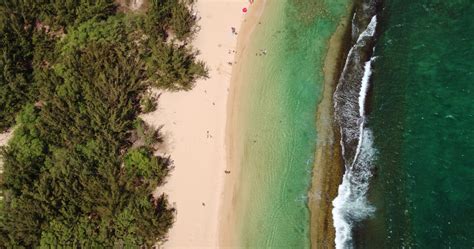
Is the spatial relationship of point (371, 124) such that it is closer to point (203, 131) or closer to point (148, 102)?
point (203, 131)

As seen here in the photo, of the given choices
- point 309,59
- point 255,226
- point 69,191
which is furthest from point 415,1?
point 69,191

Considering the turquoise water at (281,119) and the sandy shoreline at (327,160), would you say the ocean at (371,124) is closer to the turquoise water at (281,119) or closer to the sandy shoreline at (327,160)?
the turquoise water at (281,119)

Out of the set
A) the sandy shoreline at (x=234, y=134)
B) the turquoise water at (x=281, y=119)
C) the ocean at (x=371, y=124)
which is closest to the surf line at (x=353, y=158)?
the ocean at (x=371, y=124)

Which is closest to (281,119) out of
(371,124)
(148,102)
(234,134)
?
(234,134)

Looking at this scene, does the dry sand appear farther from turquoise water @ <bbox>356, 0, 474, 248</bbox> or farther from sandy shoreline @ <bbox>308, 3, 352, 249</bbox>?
turquoise water @ <bbox>356, 0, 474, 248</bbox>

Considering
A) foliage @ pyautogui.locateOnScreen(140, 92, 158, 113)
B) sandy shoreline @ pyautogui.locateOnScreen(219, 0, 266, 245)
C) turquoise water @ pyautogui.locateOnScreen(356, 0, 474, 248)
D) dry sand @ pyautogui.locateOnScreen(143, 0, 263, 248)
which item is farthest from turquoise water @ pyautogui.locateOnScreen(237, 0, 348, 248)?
foliage @ pyautogui.locateOnScreen(140, 92, 158, 113)

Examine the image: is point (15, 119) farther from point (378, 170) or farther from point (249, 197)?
point (378, 170)
